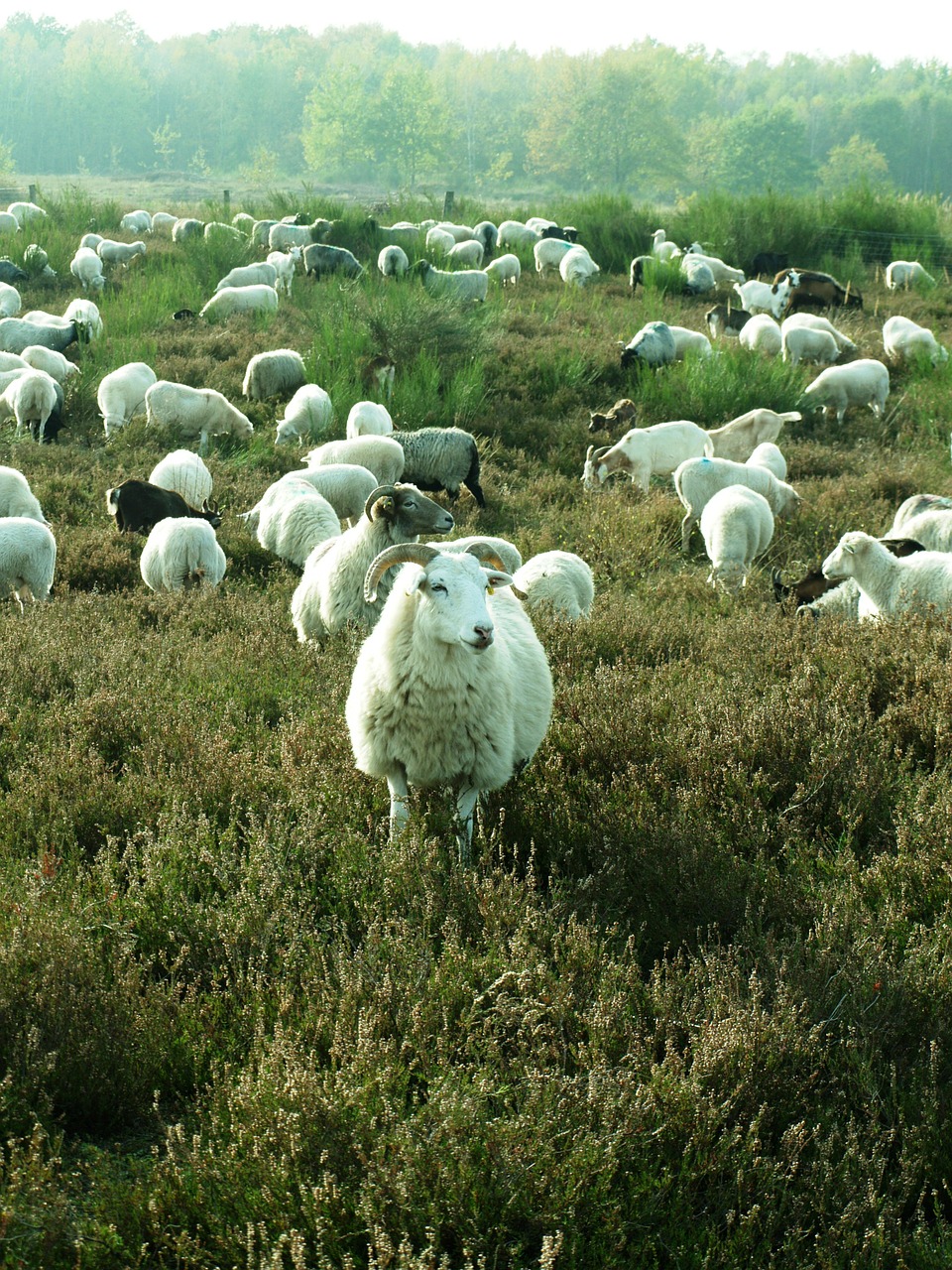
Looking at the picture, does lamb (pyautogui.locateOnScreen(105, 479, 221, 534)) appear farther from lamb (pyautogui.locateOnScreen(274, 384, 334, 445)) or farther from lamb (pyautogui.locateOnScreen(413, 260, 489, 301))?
lamb (pyautogui.locateOnScreen(413, 260, 489, 301))

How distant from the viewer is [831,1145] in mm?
2436

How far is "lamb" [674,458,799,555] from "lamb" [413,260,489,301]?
24.3ft

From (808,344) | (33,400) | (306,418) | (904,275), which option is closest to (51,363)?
(33,400)

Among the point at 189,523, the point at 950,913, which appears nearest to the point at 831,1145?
the point at 950,913

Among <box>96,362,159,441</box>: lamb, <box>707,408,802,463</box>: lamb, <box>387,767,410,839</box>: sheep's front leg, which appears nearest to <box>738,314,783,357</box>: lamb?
<box>707,408,802,463</box>: lamb

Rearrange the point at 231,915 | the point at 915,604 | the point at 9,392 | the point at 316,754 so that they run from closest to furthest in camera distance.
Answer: the point at 231,915 < the point at 316,754 < the point at 915,604 < the point at 9,392

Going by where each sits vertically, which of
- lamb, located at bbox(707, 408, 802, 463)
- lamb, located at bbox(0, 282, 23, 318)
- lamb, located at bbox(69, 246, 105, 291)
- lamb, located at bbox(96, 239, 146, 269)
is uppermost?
lamb, located at bbox(96, 239, 146, 269)

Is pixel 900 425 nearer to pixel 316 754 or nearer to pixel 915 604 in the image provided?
pixel 915 604

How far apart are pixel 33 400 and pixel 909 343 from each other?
44.4 feet

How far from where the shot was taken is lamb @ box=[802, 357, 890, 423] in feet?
50.4

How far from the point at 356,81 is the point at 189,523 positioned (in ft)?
322

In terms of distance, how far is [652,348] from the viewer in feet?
54.4

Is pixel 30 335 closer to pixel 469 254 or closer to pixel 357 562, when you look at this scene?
pixel 469 254

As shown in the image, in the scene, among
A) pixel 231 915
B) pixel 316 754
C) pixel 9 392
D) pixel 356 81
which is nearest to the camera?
pixel 231 915
